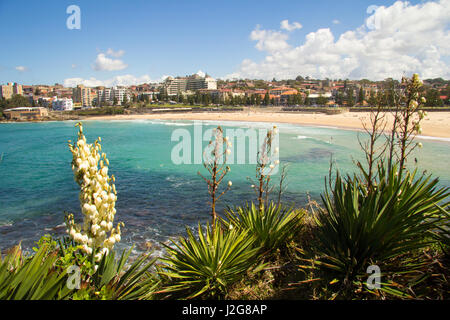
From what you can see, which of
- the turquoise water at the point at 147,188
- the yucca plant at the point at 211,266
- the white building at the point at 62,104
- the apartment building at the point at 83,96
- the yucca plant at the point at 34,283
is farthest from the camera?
the apartment building at the point at 83,96

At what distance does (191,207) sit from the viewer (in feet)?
41.2

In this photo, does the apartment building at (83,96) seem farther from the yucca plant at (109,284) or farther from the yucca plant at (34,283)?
the yucca plant at (34,283)

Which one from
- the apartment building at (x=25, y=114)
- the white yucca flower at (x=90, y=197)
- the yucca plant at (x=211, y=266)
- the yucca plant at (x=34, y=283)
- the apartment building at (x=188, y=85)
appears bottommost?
the yucca plant at (x=211, y=266)

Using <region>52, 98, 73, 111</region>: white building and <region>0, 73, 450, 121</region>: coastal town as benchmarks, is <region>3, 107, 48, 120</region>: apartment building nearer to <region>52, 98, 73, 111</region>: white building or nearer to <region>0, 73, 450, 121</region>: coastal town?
<region>0, 73, 450, 121</region>: coastal town

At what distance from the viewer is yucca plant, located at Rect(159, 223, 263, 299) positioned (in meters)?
3.51

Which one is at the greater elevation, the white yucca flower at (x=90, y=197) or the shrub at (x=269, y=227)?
the white yucca flower at (x=90, y=197)

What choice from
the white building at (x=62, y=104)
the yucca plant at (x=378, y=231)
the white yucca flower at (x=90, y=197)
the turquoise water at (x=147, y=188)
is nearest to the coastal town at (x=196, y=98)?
the white building at (x=62, y=104)

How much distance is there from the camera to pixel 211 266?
3.61 meters

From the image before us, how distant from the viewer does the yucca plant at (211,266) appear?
11.5 feet

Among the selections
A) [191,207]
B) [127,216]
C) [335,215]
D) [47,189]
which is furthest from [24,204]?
[335,215]

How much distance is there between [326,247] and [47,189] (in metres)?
17.3

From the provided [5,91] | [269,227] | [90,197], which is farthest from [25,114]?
[5,91]

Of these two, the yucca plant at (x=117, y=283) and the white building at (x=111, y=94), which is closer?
the yucca plant at (x=117, y=283)
